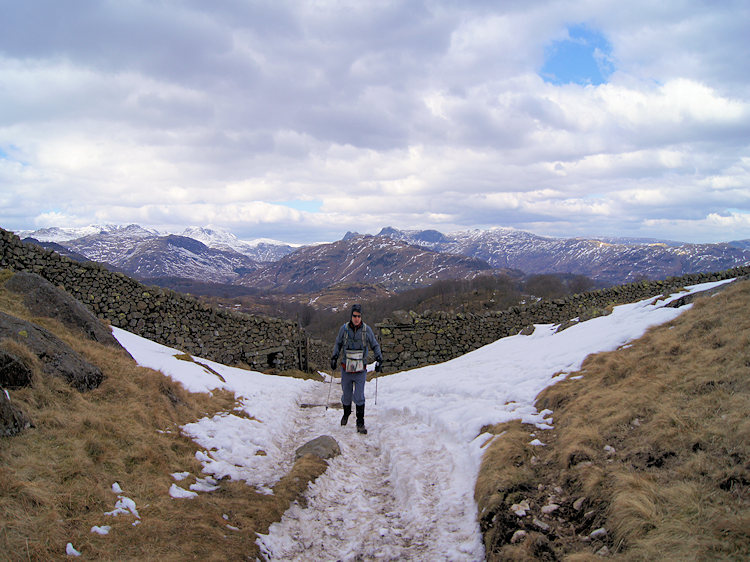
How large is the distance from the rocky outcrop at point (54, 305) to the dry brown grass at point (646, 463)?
10.2m

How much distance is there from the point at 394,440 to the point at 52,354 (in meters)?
7.18

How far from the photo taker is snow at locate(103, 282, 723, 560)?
5738 millimetres

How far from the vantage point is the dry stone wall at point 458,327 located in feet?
68.7

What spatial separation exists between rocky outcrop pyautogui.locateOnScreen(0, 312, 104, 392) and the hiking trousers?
17.7 feet

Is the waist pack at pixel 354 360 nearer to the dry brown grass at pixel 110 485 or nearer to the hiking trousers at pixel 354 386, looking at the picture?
the hiking trousers at pixel 354 386

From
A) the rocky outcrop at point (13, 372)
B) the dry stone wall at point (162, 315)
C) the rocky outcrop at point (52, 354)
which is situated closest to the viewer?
the rocky outcrop at point (13, 372)

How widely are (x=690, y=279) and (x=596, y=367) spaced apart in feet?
57.8

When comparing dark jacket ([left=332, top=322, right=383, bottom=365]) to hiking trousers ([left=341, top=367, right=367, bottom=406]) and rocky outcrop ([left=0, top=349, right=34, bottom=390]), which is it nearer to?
hiking trousers ([left=341, top=367, right=367, bottom=406])

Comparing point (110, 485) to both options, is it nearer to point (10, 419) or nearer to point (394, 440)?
point (10, 419)

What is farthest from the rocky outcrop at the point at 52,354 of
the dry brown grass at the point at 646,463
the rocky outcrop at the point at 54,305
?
the dry brown grass at the point at 646,463

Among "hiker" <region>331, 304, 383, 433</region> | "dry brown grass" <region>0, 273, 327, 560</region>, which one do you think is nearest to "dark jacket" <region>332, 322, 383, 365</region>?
"hiker" <region>331, 304, 383, 433</region>

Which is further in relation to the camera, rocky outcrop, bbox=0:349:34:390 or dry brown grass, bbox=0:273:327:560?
rocky outcrop, bbox=0:349:34:390

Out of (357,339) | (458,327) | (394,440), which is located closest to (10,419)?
(357,339)

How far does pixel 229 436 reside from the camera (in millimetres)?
8984
